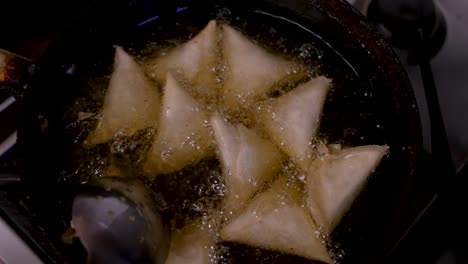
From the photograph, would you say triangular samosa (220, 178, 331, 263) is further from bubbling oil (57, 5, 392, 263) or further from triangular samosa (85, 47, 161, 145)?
triangular samosa (85, 47, 161, 145)

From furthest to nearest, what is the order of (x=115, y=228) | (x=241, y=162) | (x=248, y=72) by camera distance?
1. (x=248, y=72)
2. (x=241, y=162)
3. (x=115, y=228)

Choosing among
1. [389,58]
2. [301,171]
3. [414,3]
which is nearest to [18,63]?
[301,171]

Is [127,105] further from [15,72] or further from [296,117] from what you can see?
[296,117]

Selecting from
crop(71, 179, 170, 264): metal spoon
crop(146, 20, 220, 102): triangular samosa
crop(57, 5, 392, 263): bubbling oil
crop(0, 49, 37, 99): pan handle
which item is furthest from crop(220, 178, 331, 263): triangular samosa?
crop(0, 49, 37, 99): pan handle

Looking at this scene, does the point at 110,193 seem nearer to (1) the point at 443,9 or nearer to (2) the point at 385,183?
(2) the point at 385,183

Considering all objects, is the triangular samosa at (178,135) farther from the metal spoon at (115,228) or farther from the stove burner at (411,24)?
the stove burner at (411,24)

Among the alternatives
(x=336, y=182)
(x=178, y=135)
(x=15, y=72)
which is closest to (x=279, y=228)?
(x=336, y=182)
